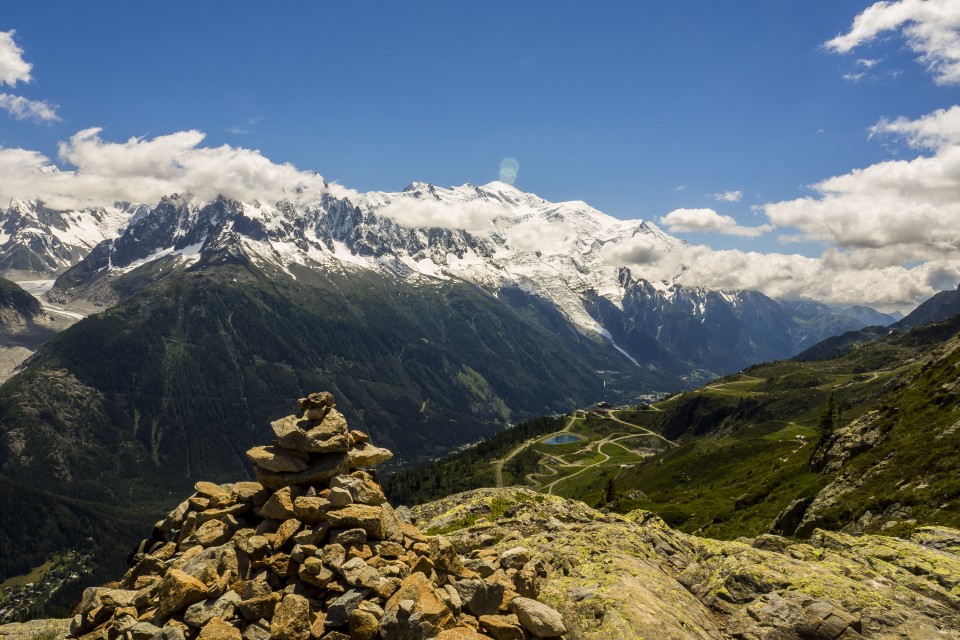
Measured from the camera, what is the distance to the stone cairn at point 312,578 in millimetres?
20484

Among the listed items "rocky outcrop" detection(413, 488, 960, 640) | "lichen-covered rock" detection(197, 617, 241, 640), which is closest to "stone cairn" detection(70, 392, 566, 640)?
"lichen-covered rock" detection(197, 617, 241, 640)

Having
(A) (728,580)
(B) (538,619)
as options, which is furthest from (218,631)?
(A) (728,580)

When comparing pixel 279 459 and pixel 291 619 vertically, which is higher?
pixel 279 459

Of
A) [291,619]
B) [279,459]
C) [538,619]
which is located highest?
[279,459]

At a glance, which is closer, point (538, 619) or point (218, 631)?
point (218, 631)

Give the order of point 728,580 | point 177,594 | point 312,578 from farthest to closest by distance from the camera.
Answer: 1. point 728,580
2. point 312,578
3. point 177,594

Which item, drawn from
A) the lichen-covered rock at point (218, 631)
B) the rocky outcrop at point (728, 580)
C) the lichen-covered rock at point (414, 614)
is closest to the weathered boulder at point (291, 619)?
the lichen-covered rock at point (218, 631)

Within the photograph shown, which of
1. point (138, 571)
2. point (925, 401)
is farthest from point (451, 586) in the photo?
point (925, 401)

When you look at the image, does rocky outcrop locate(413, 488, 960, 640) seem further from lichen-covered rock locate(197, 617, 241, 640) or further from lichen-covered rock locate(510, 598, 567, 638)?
lichen-covered rock locate(197, 617, 241, 640)

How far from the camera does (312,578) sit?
2216 centimetres

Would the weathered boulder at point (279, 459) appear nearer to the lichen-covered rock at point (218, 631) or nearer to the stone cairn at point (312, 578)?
the stone cairn at point (312, 578)

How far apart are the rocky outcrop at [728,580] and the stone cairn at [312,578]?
146cm

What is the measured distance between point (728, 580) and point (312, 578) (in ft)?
73.7

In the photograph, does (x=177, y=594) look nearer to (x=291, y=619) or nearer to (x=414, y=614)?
(x=291, y=619)
